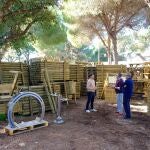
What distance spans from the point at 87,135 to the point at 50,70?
730 cm

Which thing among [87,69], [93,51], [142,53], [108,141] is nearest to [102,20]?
[87,69]

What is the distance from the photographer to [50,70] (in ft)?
51.6

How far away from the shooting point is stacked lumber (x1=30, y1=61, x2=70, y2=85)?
15.7 m

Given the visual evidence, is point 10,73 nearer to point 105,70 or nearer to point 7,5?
point 7,5

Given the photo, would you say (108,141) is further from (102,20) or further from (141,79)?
(102,20)

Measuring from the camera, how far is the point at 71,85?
16500mm

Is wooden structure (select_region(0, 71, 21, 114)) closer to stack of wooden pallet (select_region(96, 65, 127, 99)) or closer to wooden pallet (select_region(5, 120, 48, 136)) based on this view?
wooden pallet (select_region(5, 120, 48, 136))

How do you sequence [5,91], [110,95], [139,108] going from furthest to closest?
[110,95] < [139,108] < [5,91]

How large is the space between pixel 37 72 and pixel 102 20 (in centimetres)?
938

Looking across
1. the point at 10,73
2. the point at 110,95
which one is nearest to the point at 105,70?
the point at 110,95

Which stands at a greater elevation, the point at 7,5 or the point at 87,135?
the point at 7,5

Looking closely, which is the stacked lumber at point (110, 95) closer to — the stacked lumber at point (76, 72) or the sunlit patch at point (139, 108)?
the sunlit patch at point (139, 108)

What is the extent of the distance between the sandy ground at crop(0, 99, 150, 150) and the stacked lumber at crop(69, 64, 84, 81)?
7253 millimetres

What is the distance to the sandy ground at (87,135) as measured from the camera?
25.7 ft
